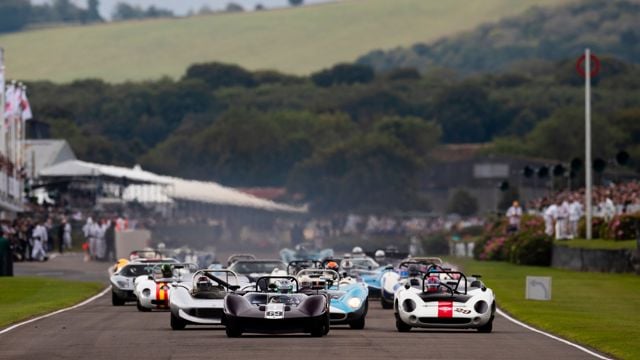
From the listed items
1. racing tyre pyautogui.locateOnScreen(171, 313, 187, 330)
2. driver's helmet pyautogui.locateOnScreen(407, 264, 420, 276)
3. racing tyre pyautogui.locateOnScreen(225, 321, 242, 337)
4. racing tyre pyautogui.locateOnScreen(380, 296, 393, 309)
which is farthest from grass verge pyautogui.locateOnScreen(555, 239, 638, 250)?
racing tyre pyautogui.locateOnScreen(225, 321, 242, 337)

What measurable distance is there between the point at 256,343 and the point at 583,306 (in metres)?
18.9

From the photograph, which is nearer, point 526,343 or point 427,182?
point 526,343

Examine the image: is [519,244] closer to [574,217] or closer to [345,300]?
[574,217]

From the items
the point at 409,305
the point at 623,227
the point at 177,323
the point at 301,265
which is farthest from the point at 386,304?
the point at 623,227

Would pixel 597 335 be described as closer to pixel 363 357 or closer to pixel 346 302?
pixel 346 302

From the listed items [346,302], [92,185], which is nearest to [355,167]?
[92,185]

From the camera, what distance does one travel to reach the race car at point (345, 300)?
39125 mm

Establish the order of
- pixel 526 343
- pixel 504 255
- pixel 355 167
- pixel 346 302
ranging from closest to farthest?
pixel 526 343 < pixel 346 302 < pixel 504 255 < pixel 355 167

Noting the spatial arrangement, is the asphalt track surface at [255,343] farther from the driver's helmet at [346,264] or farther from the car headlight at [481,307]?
the driver's helmet at [346,264]

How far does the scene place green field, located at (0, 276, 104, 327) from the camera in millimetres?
45594

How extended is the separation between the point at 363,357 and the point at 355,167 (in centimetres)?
14638

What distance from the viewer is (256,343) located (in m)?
33.1

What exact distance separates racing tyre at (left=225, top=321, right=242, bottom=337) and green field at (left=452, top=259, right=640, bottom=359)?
21.0 ft

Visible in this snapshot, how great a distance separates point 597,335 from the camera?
36938mm
